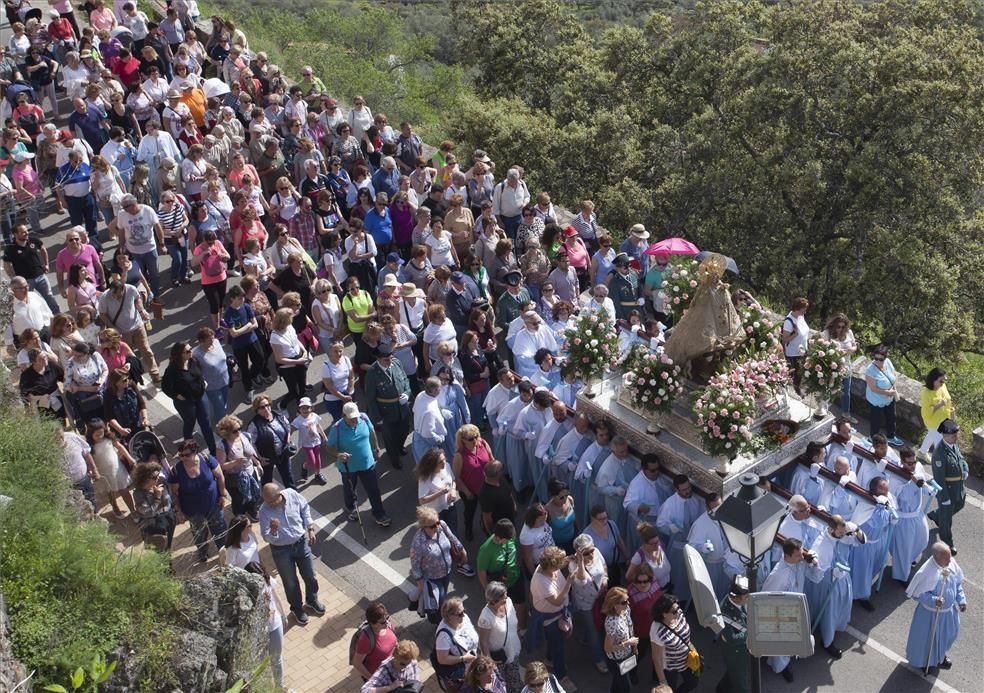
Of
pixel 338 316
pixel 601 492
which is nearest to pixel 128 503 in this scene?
pixel 338 316

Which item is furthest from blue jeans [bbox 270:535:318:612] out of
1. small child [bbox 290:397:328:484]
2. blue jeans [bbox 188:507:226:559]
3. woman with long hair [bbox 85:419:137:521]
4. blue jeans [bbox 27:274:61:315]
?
blue jeans [bbox 27:274:61:315]

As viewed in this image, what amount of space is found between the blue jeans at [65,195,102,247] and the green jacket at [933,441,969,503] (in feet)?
38.7

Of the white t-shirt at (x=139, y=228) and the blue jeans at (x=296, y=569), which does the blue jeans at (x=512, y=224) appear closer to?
the white t-shirt at (x=139, y=228)

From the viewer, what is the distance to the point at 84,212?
1761 centimetres

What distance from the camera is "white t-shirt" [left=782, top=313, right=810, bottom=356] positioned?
14.2 m

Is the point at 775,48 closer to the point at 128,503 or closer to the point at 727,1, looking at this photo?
the point at 727,1

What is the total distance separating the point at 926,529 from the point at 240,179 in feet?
32.9

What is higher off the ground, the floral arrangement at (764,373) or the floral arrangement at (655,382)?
the floral arrangement at (764,373)

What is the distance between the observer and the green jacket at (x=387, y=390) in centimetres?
1340

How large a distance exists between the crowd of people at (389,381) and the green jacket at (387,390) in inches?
1.2

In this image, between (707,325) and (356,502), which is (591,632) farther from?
(707,325)

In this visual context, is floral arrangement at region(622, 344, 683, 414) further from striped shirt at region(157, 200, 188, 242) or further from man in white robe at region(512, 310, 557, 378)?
striped shirt at region(157, 200, 188, 242)

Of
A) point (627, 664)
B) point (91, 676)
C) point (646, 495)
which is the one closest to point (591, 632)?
point (627, 664)

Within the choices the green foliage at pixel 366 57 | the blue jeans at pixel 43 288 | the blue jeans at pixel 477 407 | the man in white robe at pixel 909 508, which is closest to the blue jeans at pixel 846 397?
the man in white robe at pixel 909 508
